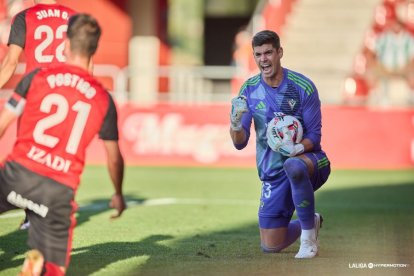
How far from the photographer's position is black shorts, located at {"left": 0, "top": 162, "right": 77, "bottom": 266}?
7051mm

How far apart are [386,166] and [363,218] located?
7.97m

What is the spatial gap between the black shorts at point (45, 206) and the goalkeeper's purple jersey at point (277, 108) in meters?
2.40

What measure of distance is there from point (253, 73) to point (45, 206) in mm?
17003

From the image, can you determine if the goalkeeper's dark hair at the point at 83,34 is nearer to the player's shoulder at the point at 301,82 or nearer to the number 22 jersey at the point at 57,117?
the number 22 jersey at the point at 57,117

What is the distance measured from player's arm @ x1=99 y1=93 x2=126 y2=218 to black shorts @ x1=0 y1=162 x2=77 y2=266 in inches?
17.4

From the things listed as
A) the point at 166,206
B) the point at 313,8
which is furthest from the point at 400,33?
the point at 166,206

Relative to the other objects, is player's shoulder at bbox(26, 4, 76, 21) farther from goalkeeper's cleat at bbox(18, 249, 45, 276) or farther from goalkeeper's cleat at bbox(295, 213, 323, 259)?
goalkeeper's cleat at bbox(18, 249, 45, 276)

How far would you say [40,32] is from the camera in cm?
1027

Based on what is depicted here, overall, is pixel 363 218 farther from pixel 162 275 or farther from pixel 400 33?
pixel 400 33

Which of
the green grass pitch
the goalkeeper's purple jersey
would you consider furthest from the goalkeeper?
the green grass pitch

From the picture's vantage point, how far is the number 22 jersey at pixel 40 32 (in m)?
10.2

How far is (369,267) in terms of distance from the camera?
8.52 metres

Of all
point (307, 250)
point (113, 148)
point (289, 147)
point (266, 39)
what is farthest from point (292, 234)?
point (113, 148)

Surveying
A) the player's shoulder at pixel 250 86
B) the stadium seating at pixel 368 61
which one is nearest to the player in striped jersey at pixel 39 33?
the player's shoulder at pixel 250 86
